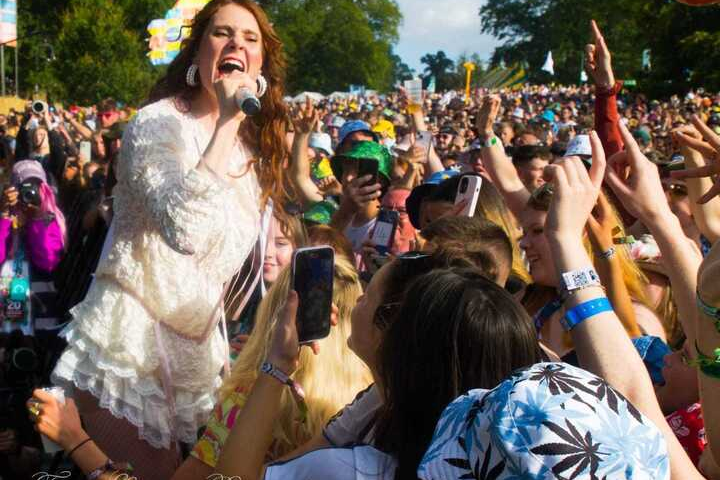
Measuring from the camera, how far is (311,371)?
2.47m

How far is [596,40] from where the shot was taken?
3.70 meters

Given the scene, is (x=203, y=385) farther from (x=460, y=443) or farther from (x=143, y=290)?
(x=460, y=443)

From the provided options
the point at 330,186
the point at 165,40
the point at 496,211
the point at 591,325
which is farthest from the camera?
the point at 165,40

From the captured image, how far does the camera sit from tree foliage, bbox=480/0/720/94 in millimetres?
32750

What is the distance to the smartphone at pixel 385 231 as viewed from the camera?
13.8 feet

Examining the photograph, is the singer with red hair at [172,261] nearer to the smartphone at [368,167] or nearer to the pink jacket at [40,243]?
the smartphone at [368,167]

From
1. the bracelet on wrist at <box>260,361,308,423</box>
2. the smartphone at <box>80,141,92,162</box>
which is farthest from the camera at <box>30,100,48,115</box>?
the bracelet on wrist at <box>260,361,308,423</box>

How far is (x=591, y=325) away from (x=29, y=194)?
14.1ft

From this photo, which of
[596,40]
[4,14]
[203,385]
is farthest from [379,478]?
[4,14]

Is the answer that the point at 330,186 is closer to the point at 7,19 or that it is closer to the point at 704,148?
the point at 704,148

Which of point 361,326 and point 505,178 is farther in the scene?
point 505,178

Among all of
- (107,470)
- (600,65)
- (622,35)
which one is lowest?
(107,470)

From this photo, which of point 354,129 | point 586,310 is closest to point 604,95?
point 586,310

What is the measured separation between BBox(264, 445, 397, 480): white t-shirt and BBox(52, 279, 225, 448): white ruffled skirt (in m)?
0.83
